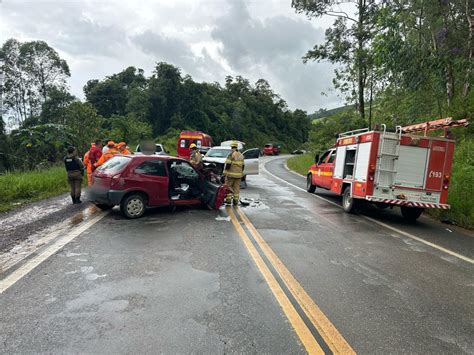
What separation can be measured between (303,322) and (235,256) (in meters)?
2.14

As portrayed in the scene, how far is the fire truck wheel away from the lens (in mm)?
9438

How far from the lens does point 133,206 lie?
823 cm

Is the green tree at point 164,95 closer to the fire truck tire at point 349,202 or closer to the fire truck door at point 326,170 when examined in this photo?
the fire truck door at point 326,170

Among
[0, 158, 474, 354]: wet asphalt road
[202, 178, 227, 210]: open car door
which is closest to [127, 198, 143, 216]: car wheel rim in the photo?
[0, 158, 474, 354]: wet asphalt road

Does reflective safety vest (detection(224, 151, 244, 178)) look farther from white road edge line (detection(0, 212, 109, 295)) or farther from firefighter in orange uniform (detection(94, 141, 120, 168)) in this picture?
white road edge line (detection(0, 212, 109, 295))

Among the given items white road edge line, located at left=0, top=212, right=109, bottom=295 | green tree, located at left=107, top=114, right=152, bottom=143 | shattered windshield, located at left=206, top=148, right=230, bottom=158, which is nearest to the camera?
white road edge line, located at left=0, top=212, right=109, bottom=295

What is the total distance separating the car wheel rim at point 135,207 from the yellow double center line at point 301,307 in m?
3.28

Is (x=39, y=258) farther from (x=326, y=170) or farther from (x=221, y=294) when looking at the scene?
(x=326, y=170)

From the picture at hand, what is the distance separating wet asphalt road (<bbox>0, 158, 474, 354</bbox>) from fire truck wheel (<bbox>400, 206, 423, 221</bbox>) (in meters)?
2.16

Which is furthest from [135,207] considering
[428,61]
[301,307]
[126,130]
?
[126,130]

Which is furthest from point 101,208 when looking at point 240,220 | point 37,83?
point 37,83

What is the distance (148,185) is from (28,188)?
17.1ft

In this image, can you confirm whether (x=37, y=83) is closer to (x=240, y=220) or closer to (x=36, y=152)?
(x=36, y=152)

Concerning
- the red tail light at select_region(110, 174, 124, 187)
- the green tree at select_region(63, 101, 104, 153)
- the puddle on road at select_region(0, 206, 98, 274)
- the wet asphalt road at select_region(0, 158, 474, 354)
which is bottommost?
the puddle on road at select_region(0, 206, 98, 274)
